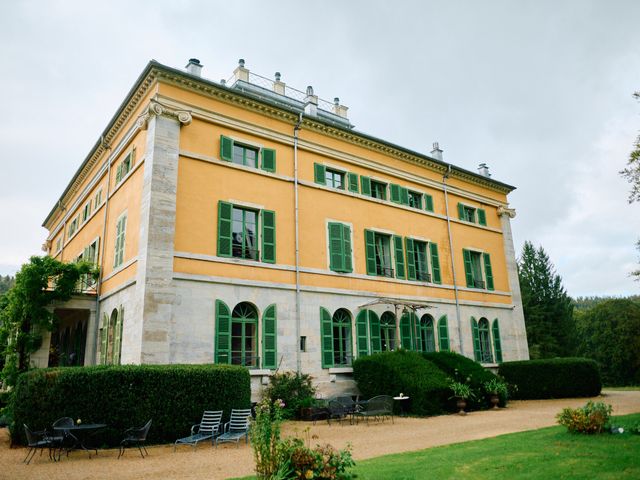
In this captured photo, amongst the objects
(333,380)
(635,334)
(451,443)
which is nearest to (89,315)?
(333,380)

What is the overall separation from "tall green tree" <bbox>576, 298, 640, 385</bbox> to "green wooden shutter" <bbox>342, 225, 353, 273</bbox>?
105ft

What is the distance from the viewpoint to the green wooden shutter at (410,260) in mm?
19969

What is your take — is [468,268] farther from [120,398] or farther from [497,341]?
[120,398]

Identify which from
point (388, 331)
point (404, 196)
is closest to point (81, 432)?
point (388, 331)

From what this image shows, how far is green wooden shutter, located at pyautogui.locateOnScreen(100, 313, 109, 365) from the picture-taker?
1544 centimetres

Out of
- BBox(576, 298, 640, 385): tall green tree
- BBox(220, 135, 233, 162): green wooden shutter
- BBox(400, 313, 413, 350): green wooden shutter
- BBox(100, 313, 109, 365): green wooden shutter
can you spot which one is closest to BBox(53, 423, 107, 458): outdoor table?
BBox(100, 313, 109, 365): green wooden shutter

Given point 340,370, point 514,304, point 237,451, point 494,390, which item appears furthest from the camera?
point 514,304

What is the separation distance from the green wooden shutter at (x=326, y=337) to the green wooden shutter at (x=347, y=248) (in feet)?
6.42

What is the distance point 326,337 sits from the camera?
1622cm

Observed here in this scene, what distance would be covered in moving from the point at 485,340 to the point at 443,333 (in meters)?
3.52

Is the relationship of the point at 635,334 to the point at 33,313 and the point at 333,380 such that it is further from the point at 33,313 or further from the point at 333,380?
the point at 33,313

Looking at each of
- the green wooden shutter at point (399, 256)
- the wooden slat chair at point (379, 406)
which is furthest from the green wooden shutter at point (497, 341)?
the wooden slat chair at point (379, 406)

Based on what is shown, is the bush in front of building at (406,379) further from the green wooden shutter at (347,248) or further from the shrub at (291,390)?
the green wooden shutter at (347,248)

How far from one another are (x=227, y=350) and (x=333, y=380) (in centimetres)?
410
